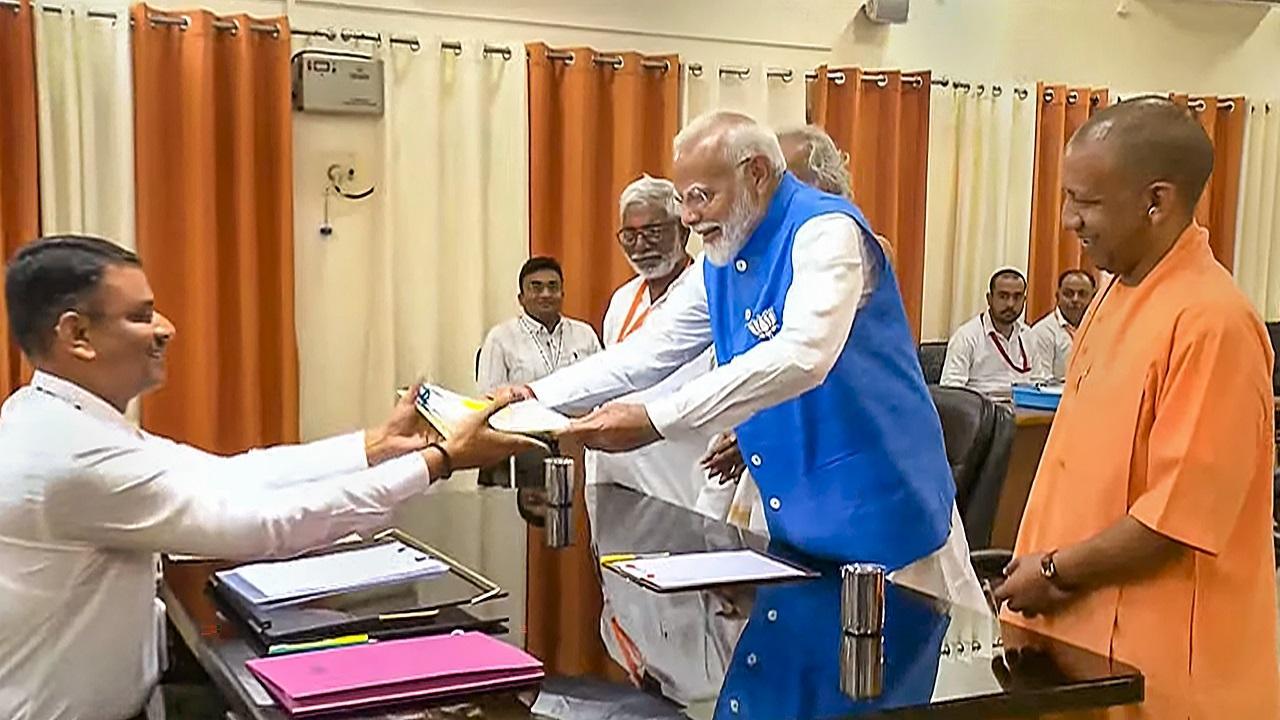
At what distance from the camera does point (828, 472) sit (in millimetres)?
2295

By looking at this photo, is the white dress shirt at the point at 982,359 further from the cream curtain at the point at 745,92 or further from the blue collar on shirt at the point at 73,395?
the blue collar on shirt at the point at 73,395

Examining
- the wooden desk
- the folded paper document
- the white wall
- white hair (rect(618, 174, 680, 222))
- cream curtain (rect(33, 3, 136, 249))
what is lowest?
the wooden desk

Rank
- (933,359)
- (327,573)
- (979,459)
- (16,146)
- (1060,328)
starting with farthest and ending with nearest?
(1060,328)
(933,359)
(16,146)
(979,459)
(327,573)

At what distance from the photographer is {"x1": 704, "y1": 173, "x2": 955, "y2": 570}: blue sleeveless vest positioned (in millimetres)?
2279

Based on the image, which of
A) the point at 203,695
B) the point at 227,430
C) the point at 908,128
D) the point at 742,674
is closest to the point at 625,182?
the point at 908,128

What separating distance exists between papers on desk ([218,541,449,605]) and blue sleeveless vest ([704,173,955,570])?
2.06 feet

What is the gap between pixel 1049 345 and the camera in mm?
6902

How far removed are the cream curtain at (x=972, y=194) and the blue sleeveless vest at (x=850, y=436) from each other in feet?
14.9

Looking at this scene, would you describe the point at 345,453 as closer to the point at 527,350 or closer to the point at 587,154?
the point at 527,350

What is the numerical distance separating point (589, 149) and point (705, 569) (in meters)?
3.92

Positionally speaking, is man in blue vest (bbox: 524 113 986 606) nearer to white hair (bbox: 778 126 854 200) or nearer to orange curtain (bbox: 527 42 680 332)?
white hair (bbox: 778 126 854 200)

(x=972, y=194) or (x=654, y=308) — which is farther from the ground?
(x=972, y=194)

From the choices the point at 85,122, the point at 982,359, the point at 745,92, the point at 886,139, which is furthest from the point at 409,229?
the point at 982,359

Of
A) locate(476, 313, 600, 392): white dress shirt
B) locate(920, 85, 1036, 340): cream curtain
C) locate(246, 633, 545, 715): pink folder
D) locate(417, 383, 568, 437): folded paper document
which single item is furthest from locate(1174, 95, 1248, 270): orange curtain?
locate(246, 633, 545, 715): pink folder
